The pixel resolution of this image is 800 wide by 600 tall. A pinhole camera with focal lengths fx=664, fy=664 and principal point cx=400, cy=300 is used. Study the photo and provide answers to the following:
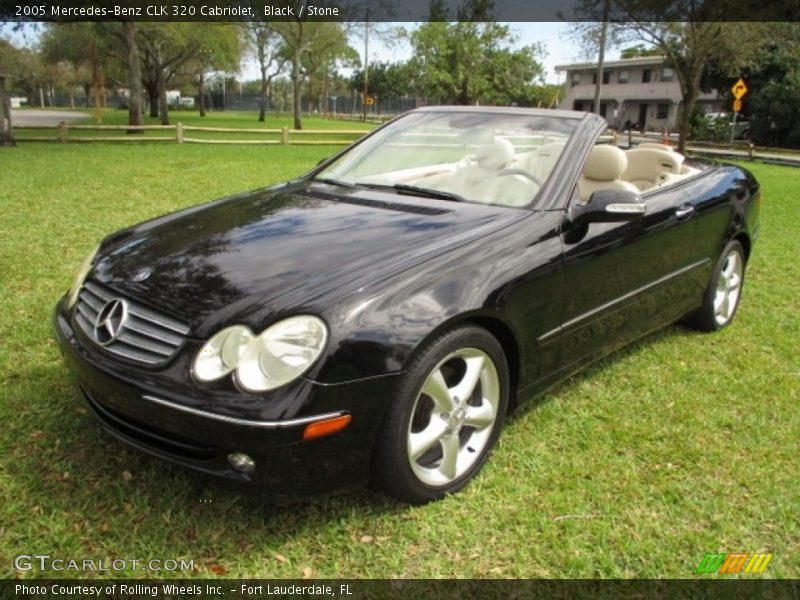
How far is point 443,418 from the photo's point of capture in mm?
2535

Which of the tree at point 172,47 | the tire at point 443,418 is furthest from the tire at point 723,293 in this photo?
the tree at point 172,47

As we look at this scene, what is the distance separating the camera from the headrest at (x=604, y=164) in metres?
3.72

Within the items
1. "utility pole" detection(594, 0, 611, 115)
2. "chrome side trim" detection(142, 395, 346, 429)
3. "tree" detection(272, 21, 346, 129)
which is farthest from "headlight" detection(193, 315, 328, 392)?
"tree" detection(272, 21, 346, 129)

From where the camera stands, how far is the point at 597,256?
310 cm

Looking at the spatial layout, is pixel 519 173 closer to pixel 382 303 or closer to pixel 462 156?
pixel 462 156

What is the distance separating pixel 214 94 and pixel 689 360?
81.1 meters

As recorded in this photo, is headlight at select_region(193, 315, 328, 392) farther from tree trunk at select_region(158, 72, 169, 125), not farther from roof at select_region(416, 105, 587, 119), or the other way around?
tree trunk at select_region(158, 72, 169, 125)

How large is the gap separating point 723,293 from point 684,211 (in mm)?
1099

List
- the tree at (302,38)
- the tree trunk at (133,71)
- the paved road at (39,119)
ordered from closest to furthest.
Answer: the tree trunk at (133,71), the paved road at (39,119), the tree at (302,38)

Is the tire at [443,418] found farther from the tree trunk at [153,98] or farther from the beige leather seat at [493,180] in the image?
the tree trunk at [153,98]

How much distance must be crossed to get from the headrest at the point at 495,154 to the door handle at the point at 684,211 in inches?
41.1

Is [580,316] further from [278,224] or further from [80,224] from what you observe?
[80,224]

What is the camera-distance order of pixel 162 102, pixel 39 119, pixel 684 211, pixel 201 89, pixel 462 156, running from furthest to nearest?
pixel 201 89 < pixel 162 102 < pixel 39 119 < pixel 684 211 < pixel 462 156

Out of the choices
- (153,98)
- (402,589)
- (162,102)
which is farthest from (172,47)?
(402,589)
